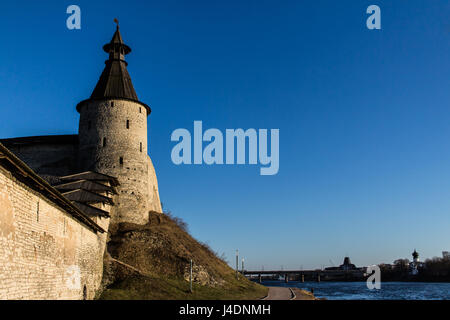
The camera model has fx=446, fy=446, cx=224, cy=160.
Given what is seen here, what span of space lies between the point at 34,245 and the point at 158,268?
22197 millimetres

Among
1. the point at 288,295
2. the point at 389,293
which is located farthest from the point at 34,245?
the point at 389,293

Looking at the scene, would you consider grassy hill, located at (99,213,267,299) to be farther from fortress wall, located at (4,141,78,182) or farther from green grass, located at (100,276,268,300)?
fortress wall, located at (4,141,78,182)

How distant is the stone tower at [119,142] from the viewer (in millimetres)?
38188

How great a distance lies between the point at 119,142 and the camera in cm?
3888

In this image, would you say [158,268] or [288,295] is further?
[288,295]

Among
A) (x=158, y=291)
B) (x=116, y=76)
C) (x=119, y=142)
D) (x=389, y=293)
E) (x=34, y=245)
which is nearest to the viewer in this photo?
(x=34, y=245)

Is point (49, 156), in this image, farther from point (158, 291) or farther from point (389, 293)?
point (389, 293)

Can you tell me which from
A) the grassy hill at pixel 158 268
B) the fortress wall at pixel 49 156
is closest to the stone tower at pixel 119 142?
the fortress wall at pixel 49 156

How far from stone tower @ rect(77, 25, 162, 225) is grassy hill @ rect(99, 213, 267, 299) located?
80.6 inches

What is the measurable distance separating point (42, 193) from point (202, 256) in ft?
89.1

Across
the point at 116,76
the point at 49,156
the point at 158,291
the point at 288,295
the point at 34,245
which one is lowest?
the point at 288,295

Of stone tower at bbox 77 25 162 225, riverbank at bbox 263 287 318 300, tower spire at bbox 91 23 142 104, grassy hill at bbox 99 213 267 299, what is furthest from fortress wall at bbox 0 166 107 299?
tower spire at bbox 91 23 142 104

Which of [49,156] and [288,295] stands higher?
[49,156]
